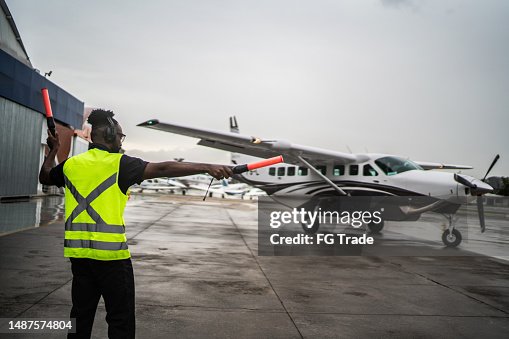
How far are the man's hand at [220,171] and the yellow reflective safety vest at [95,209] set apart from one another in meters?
0.67

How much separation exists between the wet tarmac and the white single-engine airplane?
2.15m

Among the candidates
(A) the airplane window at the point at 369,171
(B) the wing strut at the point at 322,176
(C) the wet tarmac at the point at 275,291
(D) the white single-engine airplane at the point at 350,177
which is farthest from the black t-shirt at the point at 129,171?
(A) the airplane window at the point at 369,171

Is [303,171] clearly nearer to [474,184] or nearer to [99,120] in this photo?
[474,184]

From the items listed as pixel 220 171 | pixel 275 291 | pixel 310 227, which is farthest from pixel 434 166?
pixel 220 171

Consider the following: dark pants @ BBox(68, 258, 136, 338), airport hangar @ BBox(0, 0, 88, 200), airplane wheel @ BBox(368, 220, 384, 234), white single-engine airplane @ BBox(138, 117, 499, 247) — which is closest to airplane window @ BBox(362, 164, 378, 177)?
white single-engine airplane @ BBox(138, 117, 499, 247)

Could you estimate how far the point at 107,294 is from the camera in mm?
3012

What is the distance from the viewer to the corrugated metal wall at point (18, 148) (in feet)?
72.4

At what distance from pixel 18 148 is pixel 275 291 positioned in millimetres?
21724

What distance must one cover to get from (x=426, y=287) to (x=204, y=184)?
49522mm

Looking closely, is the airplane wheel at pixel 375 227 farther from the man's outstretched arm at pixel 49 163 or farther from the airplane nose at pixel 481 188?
the man's outstretched arm at pixel 49 163

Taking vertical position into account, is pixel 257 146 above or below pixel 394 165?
above

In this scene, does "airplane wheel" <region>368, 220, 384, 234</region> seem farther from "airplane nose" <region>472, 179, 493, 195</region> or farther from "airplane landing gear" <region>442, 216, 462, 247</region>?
"airplane nose" <region>472, 179, 493, 195</region>

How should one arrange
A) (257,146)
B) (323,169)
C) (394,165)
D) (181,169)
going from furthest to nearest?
(323,169) < (257,146) < (394,165) < (181,169)

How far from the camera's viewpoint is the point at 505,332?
501 centimetres
